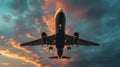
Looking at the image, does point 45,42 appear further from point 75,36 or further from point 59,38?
point 75,36

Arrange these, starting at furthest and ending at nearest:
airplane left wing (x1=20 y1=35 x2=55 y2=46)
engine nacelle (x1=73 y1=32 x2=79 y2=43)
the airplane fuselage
Answer: 1. airplane left wing (x1=20 y1=35 x2=55 y2=46)
2. engine nacelle (x1=73 y1=32 x2=79 y2=43)
3. the airplane fuselage

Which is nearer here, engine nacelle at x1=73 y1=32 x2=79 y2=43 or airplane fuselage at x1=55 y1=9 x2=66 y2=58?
airplane fuselage at x1=55 y1=9 x2=66 y2=58

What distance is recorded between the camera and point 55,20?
6072 cm

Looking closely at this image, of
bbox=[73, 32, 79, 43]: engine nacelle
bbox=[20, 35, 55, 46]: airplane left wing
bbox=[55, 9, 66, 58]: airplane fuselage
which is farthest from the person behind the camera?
bbox=[20, 35, 55, 46]: airplane left wing

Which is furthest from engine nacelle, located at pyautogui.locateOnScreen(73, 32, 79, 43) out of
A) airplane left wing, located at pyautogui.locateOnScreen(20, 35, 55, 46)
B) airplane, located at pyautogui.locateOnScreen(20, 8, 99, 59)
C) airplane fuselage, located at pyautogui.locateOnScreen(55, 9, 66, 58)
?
airplane left wing, located at pyautogui.locateOnScreen(20, 35, 55, 46)

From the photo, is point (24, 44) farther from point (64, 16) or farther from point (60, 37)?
point (64, 16)

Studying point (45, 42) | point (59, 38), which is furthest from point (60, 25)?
point (45, 42)

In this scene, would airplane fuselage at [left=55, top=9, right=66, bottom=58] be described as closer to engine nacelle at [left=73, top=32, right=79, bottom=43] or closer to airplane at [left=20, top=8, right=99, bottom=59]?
airplane at [left=20, top=8, right=99, bottom=59]

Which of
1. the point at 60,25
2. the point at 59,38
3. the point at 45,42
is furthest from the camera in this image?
the point at 45,42

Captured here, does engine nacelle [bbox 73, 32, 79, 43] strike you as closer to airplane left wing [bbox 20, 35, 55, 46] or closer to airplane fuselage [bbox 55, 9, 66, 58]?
airplane fuselage [bbox 55, 9, 66, 58]

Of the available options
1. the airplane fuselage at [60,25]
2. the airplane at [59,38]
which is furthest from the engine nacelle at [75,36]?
the airplane fuselage at [60,25]

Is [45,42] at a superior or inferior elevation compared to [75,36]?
inferior

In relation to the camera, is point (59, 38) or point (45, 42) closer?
point (59, 38)

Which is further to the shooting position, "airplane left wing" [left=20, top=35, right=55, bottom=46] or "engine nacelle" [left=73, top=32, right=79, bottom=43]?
"airplane left wing" [left=20, top=35, right=55, bottom=46]
